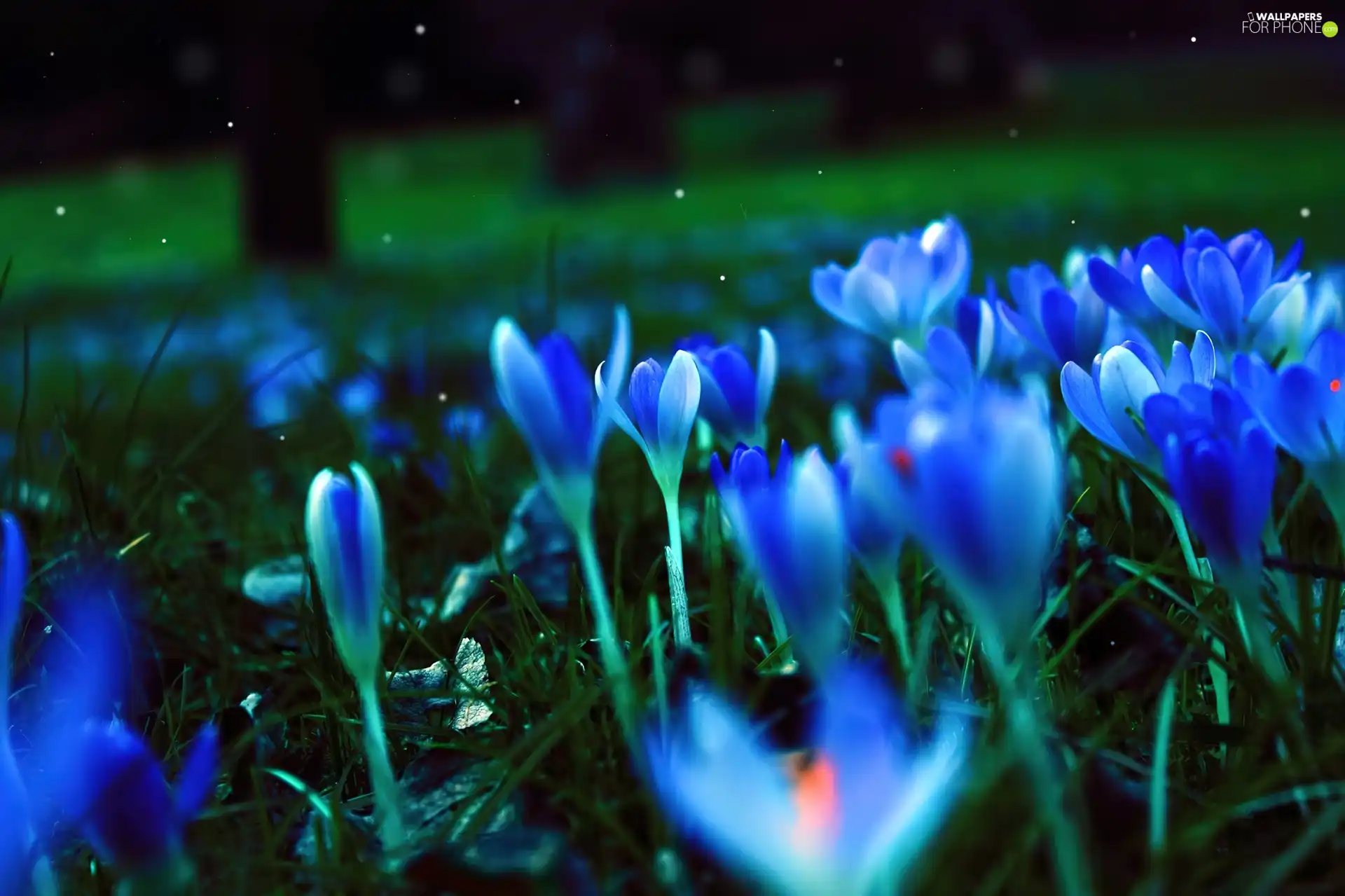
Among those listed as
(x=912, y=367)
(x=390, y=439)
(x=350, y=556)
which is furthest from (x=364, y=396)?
(x=350, y=556)

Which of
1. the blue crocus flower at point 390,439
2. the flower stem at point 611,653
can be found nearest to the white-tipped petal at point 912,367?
the flower stem at point 611,653

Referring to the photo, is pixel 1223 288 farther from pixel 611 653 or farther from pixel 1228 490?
pixel 611 653

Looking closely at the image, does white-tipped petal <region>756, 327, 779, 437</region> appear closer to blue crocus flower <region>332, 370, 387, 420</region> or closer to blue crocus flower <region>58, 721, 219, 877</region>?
blue crocus flower <region>58, 721, 219, 877</region>

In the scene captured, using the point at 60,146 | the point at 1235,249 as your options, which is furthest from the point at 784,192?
the point at 1235,249

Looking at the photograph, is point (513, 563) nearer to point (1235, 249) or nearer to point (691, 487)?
point (691, 487)
